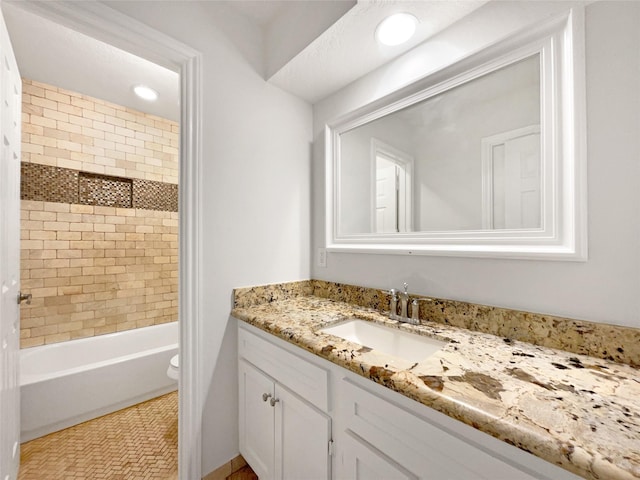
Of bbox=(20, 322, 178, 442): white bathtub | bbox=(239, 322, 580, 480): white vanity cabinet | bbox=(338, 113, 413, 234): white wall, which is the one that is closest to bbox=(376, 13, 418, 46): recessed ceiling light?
bbox=(338, 113, 413, 234): white wall

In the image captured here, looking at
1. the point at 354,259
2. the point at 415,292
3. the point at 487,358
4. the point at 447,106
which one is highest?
the point at 447,106

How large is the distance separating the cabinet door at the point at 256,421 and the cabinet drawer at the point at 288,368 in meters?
0.06

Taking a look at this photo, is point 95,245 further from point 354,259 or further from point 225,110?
point 354,259

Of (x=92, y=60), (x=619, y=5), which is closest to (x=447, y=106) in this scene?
(x=619, y=5)

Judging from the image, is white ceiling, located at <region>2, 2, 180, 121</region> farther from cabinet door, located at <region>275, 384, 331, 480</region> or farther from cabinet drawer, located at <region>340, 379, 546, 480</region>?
cabinet drawer, located at <region>340, 379, 546, 480</region>

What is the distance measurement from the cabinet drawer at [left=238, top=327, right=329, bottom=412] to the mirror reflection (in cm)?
79

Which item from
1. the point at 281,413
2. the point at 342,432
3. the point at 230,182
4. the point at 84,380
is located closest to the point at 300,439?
the point at 281,413

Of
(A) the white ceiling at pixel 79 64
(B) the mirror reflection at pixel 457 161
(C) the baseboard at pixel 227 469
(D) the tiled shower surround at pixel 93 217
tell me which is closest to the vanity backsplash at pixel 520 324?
(B) the mirror reflection at pixel 457 161

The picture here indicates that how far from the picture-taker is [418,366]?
75cm

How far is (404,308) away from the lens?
1215 mm

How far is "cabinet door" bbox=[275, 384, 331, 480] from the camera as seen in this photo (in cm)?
93

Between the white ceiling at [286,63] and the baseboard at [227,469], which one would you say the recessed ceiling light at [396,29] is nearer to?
the white ceiling at [286,63]

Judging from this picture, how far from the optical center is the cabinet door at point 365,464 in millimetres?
713

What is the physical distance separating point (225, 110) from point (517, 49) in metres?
1.28
